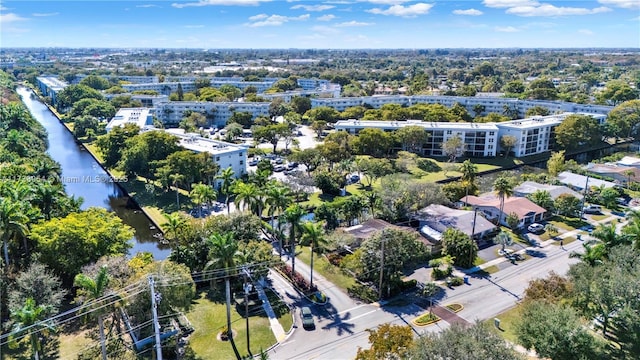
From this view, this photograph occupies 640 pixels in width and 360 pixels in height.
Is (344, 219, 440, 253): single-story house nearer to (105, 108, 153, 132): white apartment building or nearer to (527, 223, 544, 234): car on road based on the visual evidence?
(527, 223, 544, 234): car on road

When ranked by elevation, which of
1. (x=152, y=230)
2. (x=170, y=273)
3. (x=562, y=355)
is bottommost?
(x=152, y=230)

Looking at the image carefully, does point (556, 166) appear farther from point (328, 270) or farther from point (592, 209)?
point (328, 270)

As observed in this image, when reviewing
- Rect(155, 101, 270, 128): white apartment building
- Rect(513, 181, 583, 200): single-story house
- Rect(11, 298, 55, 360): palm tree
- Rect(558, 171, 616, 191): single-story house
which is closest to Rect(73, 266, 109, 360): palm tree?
Rect(11, 298, 55, 360): palm tree

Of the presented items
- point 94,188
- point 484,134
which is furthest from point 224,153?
point 484,134

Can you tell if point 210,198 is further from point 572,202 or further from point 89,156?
point 89,156

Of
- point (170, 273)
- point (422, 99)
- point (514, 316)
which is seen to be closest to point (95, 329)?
point (170, 273)
